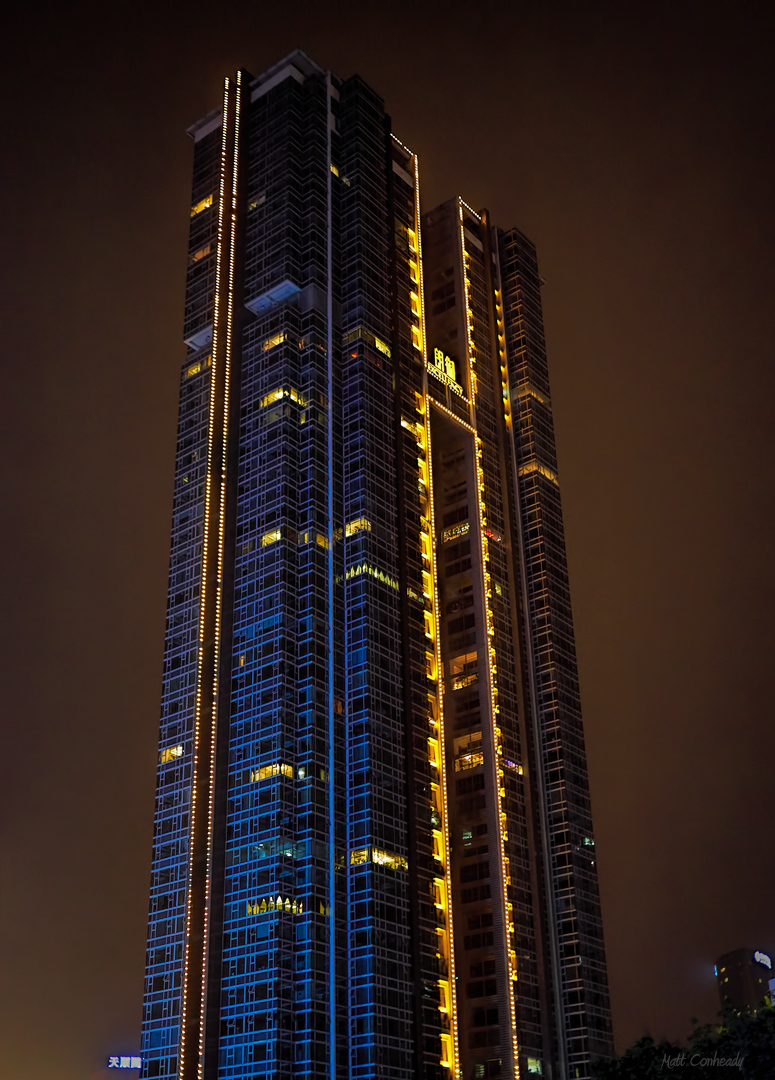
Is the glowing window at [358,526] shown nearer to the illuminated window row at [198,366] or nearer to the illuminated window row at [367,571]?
the illuminated window row at [367,571]

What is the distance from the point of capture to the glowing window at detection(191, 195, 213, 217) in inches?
6427

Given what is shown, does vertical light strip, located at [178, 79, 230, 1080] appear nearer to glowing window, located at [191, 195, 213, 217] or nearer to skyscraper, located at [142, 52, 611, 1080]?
skyscraper, located at [142, 52, 611, 1080]

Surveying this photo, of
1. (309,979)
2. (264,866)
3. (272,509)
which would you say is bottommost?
(309,979)

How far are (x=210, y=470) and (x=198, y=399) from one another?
11.9 metres

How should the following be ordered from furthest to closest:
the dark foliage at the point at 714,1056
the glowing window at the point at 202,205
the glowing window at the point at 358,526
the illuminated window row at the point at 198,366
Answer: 1. the glowing window at the point at 202,205
2. the illuminated window row at the point at 198,366
3. the glowing window at the point at 358,526
4. the dark foliage at the point at 714,1056

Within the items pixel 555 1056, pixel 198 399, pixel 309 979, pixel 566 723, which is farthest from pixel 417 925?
pixel 198 399

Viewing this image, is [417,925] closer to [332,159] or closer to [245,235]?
[245,235]

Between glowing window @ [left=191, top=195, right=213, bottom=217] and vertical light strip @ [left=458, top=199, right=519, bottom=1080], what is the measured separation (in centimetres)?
3785

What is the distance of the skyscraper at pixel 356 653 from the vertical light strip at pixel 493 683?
41 centimetres

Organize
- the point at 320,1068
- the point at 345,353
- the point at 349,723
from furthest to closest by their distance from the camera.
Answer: the point at 345,353 → the point at 349,723 → the point at 320,1068

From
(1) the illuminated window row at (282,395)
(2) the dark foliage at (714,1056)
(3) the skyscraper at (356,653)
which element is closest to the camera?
(2) the dark foliage at (714,1056)

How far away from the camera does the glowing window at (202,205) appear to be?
163 metres

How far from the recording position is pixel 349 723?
13062 centimetres

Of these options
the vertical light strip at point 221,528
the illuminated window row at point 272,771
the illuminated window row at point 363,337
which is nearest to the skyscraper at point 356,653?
the illuminated window row at point 272,771
